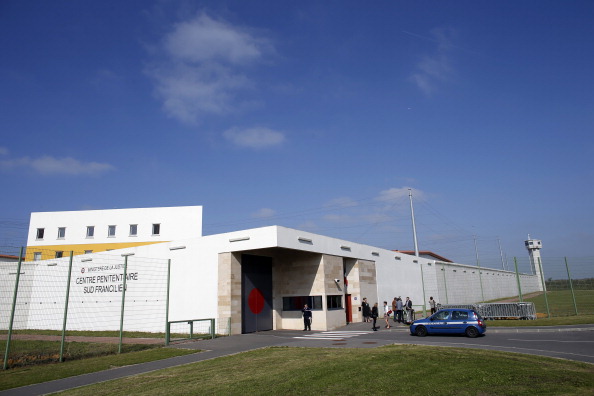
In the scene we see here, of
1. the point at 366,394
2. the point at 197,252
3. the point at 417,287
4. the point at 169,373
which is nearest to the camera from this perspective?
the point at 366,394

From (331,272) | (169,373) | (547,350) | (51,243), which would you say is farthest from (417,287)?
(51,243)

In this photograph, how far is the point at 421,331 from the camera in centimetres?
1944

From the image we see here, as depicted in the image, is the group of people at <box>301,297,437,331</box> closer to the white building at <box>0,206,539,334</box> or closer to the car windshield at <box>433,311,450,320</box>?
the white building at <box>0,206,539,334</box>

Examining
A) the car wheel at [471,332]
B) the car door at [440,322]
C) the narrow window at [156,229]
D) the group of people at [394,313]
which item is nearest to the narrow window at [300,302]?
the group of people at [394,313]

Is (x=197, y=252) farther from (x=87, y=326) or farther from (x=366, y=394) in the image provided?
(x=366, y=394)

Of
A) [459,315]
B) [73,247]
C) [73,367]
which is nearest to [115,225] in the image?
[73,247]

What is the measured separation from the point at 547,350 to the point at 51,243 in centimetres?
5457

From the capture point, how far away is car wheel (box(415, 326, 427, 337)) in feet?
63.6

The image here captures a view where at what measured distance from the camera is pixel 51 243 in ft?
171

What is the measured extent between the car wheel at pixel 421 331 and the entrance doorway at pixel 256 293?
1019cm

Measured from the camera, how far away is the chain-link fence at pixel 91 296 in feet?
94.4

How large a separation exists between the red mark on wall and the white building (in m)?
0.06

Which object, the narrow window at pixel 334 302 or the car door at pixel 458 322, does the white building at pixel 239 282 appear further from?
the car door at pixel 458 322

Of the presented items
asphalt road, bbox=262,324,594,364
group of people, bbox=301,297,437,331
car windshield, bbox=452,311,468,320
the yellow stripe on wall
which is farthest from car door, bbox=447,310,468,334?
the yellow stripe on wall
